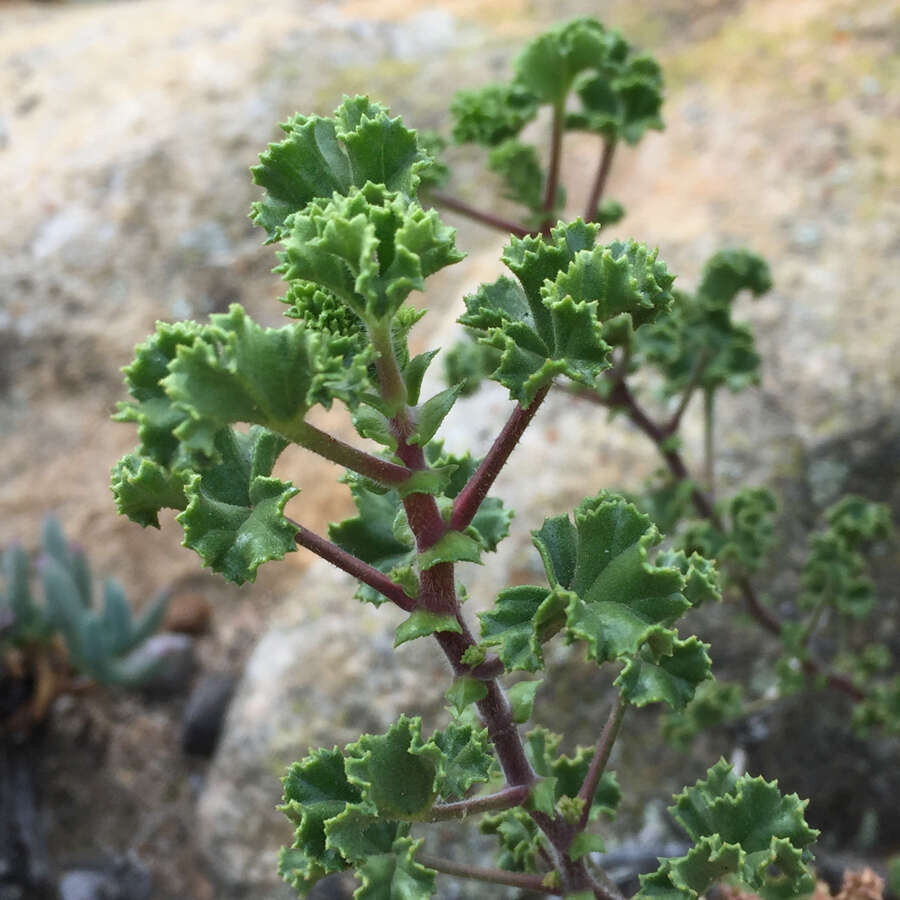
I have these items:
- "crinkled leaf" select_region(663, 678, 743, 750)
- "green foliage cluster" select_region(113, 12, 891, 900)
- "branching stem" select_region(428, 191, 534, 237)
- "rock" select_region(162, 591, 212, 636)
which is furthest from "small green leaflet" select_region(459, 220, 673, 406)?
"rock" select_region(162, 591, 212, 636)

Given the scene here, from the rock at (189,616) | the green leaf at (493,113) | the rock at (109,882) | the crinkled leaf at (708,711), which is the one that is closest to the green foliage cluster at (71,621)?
the rock at (189,616)

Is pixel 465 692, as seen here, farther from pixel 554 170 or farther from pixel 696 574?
pixel 554 170

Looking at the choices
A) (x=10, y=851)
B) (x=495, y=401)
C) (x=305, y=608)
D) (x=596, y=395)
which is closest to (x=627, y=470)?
(x=495, y=401)

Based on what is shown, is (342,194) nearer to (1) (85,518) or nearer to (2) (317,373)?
(2) (317,373)

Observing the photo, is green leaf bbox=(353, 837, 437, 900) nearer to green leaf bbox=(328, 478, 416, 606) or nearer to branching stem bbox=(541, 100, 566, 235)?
green leaf bbox=(328, 478, 416, 606)

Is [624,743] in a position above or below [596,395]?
below

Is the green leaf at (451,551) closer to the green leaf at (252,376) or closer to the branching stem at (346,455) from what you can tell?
the branching stem at (346,455)
